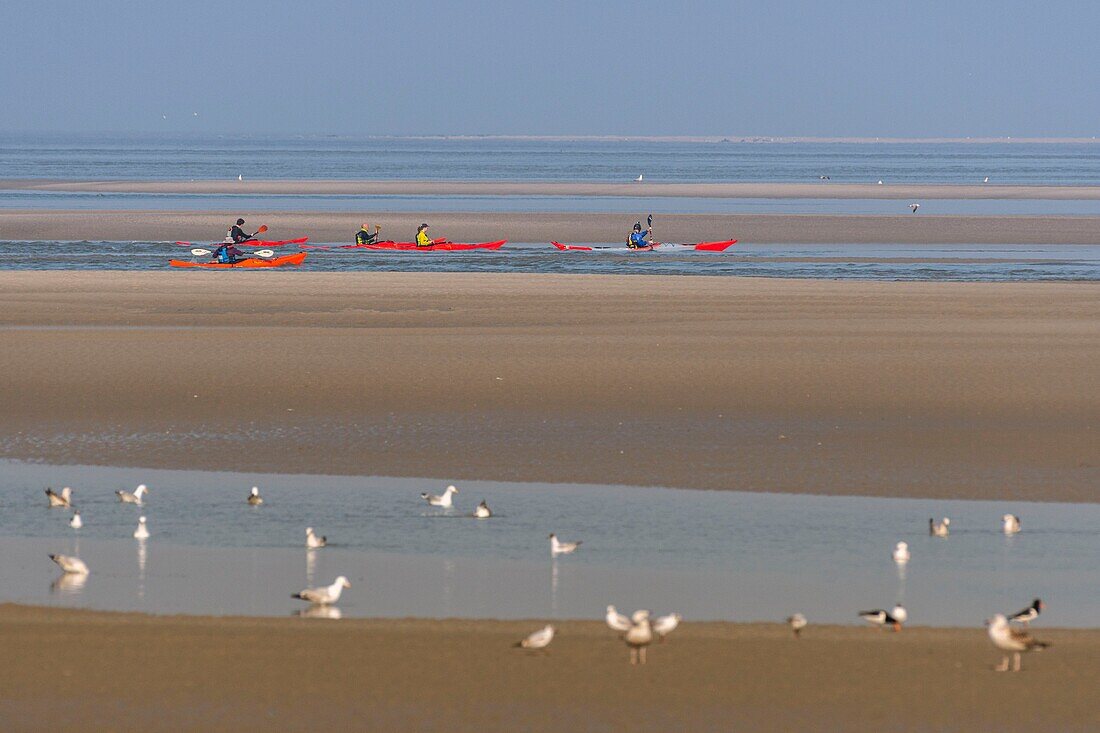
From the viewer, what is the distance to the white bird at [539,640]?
27.6 ft

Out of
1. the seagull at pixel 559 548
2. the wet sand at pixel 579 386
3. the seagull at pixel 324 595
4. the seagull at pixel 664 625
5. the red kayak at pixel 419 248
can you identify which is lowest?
the seagull at pixel 664 625

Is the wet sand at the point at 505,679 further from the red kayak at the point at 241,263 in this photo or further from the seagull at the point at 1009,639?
the red kayak at the point at 241,263

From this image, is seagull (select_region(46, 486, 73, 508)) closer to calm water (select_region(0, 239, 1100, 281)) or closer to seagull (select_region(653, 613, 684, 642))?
seagull (select_region(653, 613, 684, 642))

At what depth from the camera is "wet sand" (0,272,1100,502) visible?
570 inches

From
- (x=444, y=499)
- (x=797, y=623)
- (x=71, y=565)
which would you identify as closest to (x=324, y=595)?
(x=71, y=565)

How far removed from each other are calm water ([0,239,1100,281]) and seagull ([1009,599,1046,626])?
24.0 m

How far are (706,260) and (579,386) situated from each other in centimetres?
1968

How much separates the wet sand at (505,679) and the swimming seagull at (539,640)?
6cm

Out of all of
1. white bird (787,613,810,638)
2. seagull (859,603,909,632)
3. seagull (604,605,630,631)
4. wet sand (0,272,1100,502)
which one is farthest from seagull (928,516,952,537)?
seagull (604,605,630,631)

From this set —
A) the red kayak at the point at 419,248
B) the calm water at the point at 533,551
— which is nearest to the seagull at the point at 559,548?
the calm water at the point at 533,551

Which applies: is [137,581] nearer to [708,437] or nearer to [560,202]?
[708,437]

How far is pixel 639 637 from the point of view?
824 centimetres

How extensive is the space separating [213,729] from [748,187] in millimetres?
80770

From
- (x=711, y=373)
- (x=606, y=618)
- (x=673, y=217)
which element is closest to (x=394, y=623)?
(x=606, y=618)
